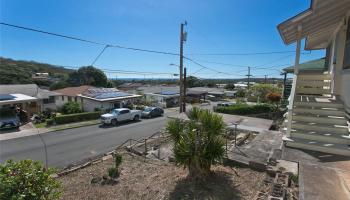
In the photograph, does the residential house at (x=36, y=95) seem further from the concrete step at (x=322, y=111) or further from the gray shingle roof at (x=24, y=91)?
the concrete step at (x=322, y=111)

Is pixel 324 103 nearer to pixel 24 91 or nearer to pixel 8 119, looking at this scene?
pixel 8 119

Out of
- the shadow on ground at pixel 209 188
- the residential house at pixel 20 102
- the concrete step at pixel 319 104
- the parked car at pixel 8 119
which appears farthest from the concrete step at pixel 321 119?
the residential house at pixel 20 102

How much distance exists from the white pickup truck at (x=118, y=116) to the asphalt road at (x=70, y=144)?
1326 millimetres

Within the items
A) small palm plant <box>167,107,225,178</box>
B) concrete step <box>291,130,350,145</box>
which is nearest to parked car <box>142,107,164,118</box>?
small palm plant <box>167,107,225,178</box>

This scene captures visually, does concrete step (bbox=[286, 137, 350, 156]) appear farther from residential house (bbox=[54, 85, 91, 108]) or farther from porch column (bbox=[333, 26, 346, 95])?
residential house (bbox=[54, 85, 91, 108])

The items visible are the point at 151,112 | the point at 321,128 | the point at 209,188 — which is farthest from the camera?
the point at 151,112

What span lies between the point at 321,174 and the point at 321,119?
288 centimetres

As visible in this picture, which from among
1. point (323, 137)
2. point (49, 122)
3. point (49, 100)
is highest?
point (323, 137)

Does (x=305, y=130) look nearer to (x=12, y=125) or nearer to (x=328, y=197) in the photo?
(x=328, y=197)

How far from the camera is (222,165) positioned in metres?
7.21

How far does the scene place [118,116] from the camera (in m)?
22.4

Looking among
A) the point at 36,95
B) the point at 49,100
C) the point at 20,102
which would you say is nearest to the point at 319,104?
the point at 20,102

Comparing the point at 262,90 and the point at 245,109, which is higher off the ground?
the point at 262,90

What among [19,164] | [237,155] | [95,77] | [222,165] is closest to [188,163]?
[222,165]
